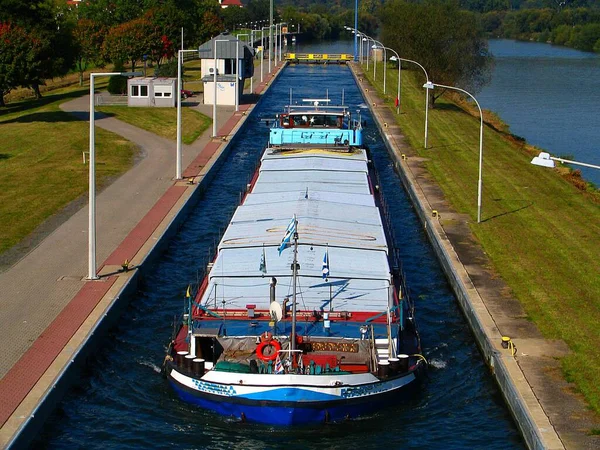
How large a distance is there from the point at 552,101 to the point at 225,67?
30.1 meters

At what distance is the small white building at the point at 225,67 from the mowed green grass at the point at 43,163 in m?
11.9

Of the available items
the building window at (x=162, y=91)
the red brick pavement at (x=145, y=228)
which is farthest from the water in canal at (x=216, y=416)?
the building window at (x=162, y=91)

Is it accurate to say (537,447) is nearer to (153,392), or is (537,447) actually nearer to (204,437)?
(204,437)

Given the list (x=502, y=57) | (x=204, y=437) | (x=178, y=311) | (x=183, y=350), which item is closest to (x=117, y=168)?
(x=178, y=311)

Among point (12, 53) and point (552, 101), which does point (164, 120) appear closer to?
point (12, 53)

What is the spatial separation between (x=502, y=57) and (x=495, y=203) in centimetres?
11454

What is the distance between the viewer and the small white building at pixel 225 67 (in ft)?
261

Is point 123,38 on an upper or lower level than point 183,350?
upper

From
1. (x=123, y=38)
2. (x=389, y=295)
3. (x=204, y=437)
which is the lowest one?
(x=204, y=437)

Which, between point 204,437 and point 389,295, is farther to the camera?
point 389,295

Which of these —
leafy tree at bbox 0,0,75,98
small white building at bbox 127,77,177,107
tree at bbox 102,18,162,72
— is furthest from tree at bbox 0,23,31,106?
tree at bbox 102,18,162,72

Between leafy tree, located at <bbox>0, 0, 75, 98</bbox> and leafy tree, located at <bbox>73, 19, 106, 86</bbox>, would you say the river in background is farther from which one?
leafy tree, located at <bbox>73, 19, 106, 86</bbox>

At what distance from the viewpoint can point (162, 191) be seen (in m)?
45.6

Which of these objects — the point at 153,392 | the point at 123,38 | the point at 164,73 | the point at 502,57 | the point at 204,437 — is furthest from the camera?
the point at 502,57
